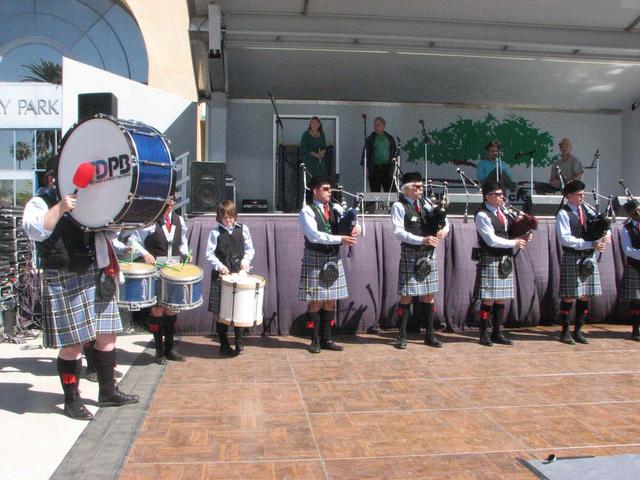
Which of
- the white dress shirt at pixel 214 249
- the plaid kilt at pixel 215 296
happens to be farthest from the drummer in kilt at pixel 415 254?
the plaid kilt at pixel 215 296

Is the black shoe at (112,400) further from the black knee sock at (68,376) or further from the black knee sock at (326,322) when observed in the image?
the black knee sock at (326,322)

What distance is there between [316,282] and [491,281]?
67.2 inches

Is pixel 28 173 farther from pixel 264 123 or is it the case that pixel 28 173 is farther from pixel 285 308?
pixel 285 308

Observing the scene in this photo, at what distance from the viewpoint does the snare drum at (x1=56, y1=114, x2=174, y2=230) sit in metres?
3.57

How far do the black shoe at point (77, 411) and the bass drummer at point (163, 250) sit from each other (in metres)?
1.36

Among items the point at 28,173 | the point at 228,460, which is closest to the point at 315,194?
the point at 228,460

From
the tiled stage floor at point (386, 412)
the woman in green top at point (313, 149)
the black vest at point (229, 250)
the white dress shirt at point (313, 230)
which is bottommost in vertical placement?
the tiled stage floor at point (386, 412)

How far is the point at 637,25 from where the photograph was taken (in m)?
8.47

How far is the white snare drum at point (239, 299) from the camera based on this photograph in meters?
5.34

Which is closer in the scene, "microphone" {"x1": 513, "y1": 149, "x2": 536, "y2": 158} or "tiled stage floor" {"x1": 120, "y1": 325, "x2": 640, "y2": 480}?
"tiled stage floor" {"x1": 120, "y1": 325, "x2": 640, "y2": 480}

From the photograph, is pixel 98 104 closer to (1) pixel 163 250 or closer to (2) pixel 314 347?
(1) pixel 163 250

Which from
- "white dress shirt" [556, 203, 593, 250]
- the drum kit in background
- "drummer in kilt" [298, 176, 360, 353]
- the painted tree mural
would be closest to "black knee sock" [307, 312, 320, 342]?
"drummer in kilt" [298, 176, 360, 353]

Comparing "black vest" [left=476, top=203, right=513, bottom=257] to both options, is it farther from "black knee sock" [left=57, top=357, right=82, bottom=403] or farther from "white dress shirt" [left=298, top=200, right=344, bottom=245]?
"black knee sock" [left=57, top=357, right=82, bottom=403]

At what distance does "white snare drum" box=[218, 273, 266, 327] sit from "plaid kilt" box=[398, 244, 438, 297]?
140 cm
